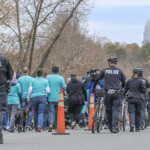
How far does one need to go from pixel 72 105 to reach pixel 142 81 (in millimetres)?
3188

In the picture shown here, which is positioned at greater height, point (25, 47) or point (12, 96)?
point (25, 47)

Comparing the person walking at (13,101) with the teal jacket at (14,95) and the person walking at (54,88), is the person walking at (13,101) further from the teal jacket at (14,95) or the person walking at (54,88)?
the person walking at (54,88)

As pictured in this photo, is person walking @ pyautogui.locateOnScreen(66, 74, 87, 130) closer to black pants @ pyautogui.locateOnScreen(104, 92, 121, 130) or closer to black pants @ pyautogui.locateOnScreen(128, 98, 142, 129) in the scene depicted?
black pants @ pyautogui.locateOnScreen(128, 98, 142, 129)

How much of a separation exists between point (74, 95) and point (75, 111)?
55 centimetres

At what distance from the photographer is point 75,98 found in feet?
59.5

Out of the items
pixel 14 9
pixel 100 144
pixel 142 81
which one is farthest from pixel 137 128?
pixel 14 9

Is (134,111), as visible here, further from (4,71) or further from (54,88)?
(4,71)

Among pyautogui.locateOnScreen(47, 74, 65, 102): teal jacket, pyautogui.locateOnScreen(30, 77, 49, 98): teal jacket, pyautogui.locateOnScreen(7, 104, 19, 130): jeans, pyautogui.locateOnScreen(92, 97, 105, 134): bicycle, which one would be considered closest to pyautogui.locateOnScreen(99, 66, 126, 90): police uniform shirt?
pyautogui.locateOnScreen(92, 97, 105, 134): bicycle

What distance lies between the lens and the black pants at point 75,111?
18.1 m

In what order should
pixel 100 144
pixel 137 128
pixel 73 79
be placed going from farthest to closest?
1. pixel 73 79
2. pixel 137 128
3. pixel 100 144

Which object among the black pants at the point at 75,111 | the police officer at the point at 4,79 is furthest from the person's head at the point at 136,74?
the police officer at the point at 4,79

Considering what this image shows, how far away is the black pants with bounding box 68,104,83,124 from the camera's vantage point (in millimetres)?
18141

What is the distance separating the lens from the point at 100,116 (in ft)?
47.0

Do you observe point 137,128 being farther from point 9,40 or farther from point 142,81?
point 9,40
